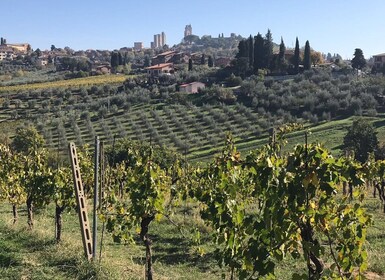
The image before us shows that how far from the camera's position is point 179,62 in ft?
371

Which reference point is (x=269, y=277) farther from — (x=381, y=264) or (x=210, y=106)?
(x=210, y=106)

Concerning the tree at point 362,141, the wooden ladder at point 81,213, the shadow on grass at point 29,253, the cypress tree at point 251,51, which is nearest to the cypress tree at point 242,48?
the cypress tree at point 251,51

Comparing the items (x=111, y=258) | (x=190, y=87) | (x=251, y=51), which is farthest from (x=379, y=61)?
(x=111, y=258)

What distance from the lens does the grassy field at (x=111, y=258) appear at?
7250mm

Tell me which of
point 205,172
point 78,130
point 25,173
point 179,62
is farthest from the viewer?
point 179,62

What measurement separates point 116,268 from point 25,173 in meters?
5.10

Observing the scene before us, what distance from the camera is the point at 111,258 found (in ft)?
29.0

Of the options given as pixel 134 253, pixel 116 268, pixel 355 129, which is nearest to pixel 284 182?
pixel 116 268

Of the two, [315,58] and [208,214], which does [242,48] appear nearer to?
[315,58]

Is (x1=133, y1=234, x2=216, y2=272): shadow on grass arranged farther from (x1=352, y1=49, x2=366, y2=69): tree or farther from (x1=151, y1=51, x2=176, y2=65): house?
(x1=151, y1=51, x2=176, y2=65): house

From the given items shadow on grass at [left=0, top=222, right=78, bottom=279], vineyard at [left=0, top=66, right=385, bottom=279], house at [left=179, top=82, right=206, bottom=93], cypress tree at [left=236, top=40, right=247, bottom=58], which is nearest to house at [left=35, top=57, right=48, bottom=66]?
cypress tree at [left=236, top=40, right=247, bottom=58]

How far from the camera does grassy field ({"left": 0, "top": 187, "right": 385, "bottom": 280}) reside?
285 inches

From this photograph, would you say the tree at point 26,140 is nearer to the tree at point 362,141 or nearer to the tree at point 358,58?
the tree at point 362,141

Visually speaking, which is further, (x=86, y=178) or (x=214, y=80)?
(x=214, y=80)
